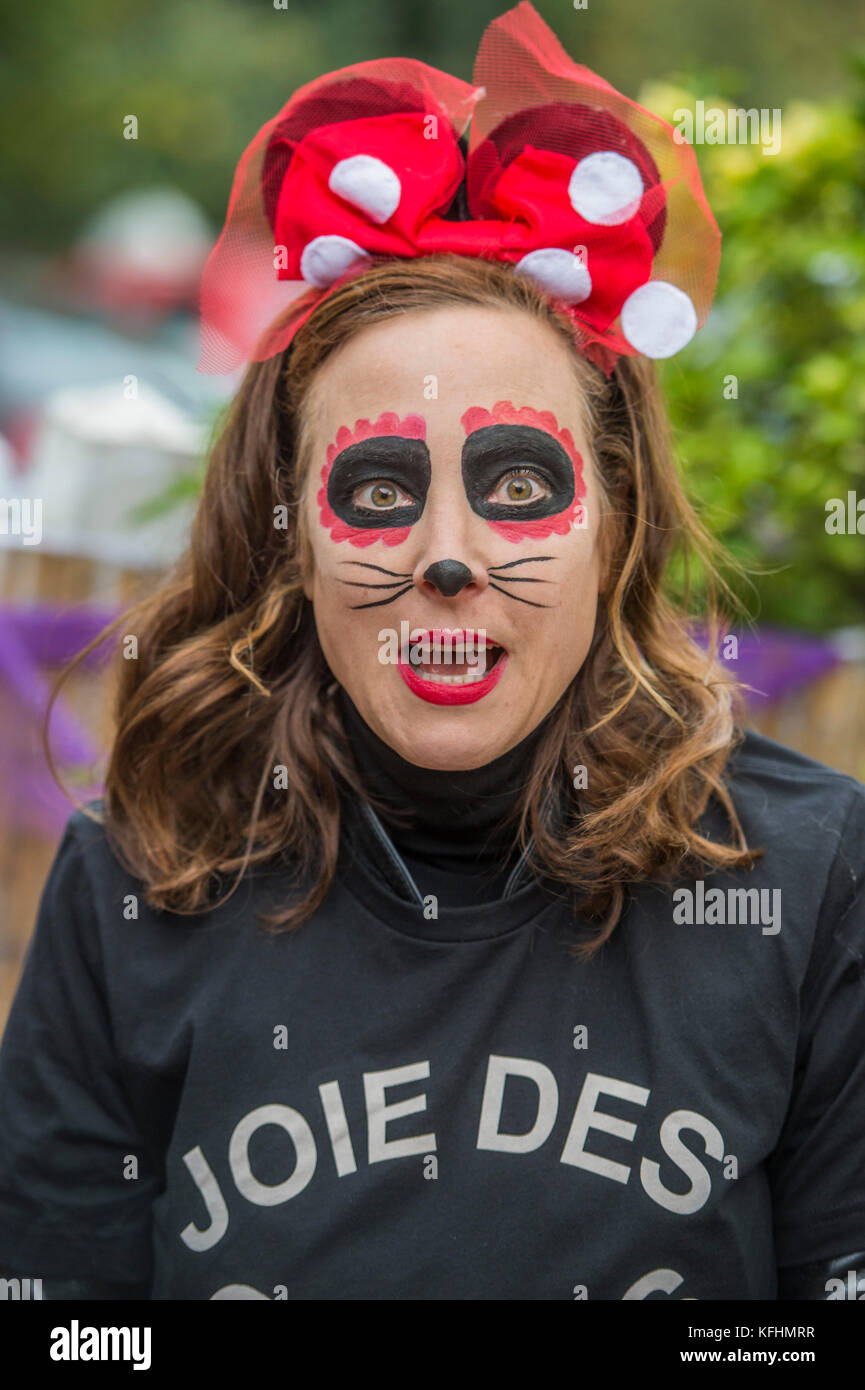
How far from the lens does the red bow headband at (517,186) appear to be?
1917 mm

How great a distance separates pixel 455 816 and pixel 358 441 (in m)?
0.54

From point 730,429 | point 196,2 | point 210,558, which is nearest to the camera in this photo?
point 210,558

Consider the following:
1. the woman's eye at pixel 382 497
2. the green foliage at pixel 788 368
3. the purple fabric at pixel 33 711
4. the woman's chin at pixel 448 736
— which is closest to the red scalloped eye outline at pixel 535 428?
the woman's eye at pixel 382 497

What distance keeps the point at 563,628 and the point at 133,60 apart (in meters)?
23.5

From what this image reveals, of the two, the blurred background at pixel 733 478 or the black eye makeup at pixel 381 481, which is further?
the blurred background at pixel 733 478

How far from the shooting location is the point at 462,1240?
5.94 ft

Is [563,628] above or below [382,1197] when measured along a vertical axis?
above

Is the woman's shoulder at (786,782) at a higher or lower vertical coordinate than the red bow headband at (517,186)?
lower

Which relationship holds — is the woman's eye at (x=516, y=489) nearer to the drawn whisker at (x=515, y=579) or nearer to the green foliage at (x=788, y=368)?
the drawn whisker at (x=515, y=579)

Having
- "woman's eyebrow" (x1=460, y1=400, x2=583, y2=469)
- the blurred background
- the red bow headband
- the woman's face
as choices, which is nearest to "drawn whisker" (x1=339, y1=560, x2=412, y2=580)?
the woman's face

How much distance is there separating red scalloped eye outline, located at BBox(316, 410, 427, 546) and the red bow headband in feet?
0.69

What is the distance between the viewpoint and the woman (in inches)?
72.2

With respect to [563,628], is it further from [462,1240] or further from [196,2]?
[196,2]

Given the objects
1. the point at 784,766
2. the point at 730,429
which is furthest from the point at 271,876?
the point at 730,429
